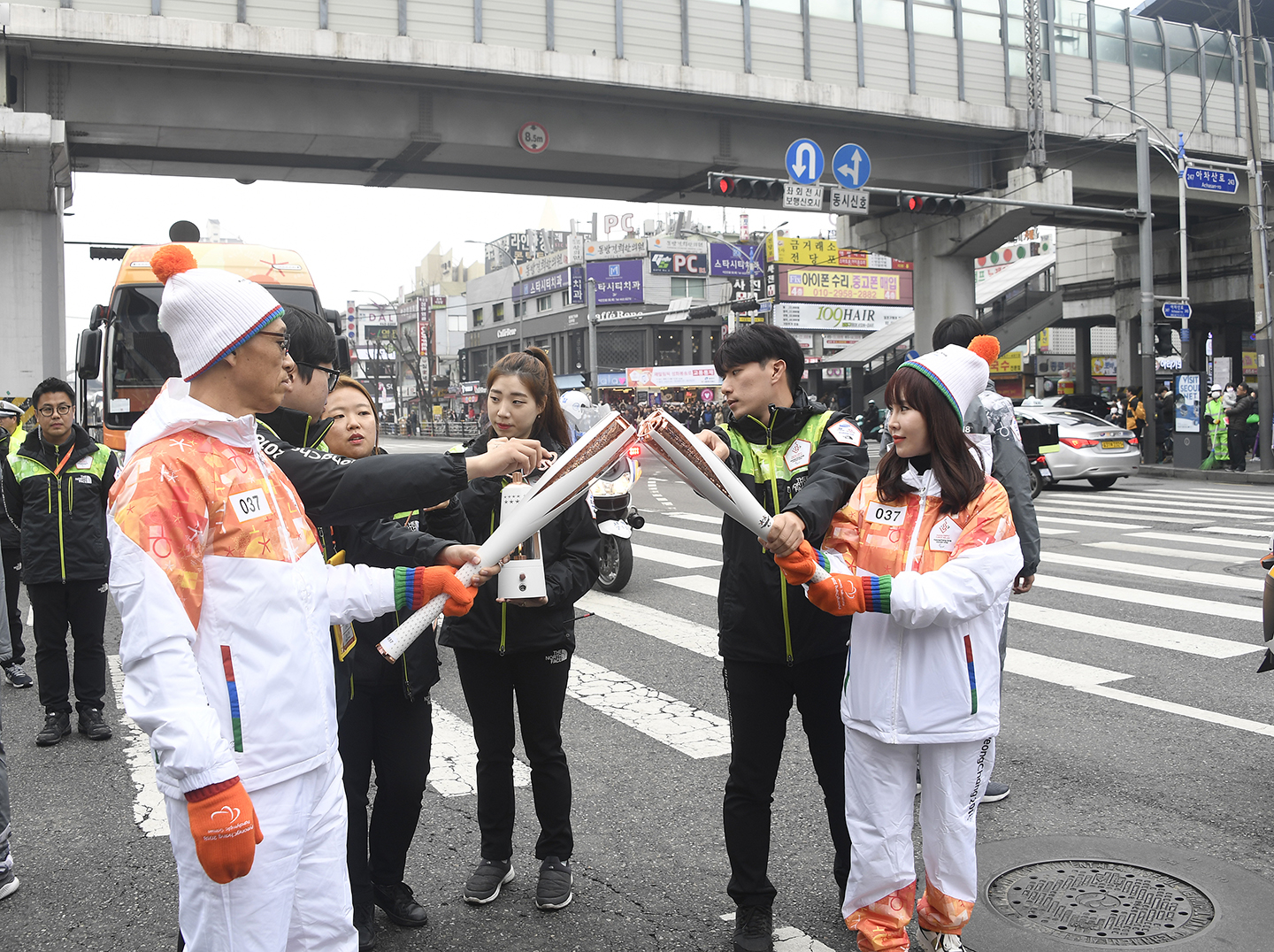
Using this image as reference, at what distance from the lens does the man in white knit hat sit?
6.52 ft

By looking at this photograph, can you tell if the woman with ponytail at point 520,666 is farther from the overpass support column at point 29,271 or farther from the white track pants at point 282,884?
the overpass support column at point 29,271

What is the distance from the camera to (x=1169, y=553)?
1148 centimetres

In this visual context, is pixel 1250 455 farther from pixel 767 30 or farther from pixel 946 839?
pixel 946 839

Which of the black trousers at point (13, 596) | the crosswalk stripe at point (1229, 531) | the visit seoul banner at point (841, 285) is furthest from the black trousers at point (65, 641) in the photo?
the visit seoul banner at point (841, 285)

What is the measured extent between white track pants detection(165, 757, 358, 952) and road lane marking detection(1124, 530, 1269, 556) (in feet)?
37.5

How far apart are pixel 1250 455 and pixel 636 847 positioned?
27174 millimetres

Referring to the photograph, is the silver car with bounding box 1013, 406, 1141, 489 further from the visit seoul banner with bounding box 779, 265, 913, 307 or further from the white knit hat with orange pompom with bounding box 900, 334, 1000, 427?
the visit seoul banner with bounding box 779, 265, 913, 307

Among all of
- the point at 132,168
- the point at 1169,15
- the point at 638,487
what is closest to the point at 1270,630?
the point at 638,487

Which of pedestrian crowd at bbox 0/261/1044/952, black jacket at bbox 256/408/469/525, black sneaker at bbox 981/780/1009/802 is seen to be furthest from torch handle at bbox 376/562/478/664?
black sneaker at bbox 981/780/1009/802

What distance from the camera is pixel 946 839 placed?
9.82 ft

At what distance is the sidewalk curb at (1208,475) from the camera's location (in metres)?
20.6

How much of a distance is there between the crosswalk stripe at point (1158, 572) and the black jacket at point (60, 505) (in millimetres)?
8233

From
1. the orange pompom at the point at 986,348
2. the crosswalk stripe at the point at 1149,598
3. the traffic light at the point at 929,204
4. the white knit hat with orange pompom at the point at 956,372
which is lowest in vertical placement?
the crosswalk stripe at the point at 1149,598

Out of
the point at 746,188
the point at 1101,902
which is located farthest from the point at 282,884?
the point at 746,188
